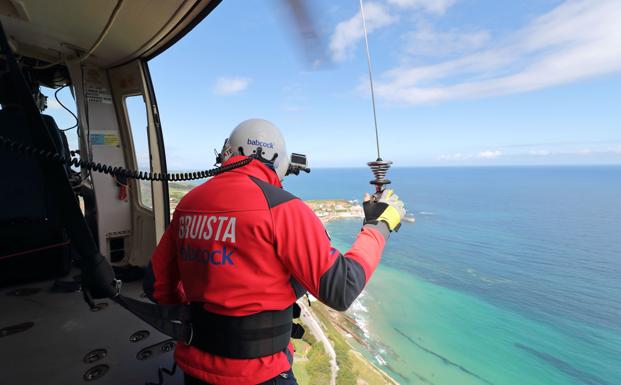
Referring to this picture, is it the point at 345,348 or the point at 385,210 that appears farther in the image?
the point at 345,348

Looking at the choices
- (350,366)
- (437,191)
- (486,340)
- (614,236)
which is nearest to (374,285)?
(486,340)

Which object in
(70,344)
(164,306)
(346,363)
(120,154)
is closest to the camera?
(164,306)

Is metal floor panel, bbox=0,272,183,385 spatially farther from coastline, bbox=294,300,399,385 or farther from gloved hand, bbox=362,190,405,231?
coastline, bbox=294,300,399,385

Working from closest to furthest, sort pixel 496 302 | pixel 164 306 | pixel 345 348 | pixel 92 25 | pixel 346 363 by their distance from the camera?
1. pixel 164 306
2. pixel 92 25
3. pixel 346 363
4. pixel 345 348
5. pixel 496 302

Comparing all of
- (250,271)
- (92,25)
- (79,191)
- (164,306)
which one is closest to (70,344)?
(164,306)

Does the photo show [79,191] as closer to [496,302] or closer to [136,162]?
[136,162]

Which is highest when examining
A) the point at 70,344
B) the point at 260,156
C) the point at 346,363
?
the point at 260,156

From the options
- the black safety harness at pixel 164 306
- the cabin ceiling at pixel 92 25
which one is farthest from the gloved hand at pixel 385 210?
the cabin ceiling at pixel 92 25

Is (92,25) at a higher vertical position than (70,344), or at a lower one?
higher
